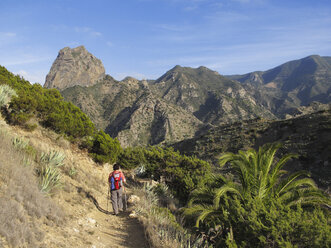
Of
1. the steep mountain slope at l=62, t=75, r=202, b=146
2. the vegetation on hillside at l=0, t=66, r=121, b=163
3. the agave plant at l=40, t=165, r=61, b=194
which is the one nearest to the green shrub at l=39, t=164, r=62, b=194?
the agave plant at l=40, t=165, r=61, b=194

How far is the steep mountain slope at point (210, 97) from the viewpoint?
124 meters

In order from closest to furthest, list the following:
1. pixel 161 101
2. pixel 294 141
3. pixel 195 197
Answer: pixel 195 197, pixel 294 141, pixel 161 101

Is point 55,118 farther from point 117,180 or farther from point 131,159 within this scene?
point 131,159

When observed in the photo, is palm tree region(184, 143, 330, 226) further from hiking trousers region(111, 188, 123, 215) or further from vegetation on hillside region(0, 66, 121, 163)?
vegetation on hillside region(0, 66, 121, 163)

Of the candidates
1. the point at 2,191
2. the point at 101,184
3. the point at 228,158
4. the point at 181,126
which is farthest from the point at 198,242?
the point at 181,126

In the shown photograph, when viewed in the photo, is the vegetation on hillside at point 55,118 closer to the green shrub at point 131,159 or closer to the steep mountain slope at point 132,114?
the green shrub at point 131,159

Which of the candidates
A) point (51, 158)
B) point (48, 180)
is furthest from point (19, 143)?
point (48, 180)

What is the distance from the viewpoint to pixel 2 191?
387 centimetres

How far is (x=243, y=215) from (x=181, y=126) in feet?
307

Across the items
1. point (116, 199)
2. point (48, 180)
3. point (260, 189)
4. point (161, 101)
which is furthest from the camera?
point (161, 101)

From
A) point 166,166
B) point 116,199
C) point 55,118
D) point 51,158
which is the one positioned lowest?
point 166,166

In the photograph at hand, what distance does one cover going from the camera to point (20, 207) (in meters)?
3.71

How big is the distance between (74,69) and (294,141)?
180 metres

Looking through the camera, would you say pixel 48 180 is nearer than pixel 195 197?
Yes
